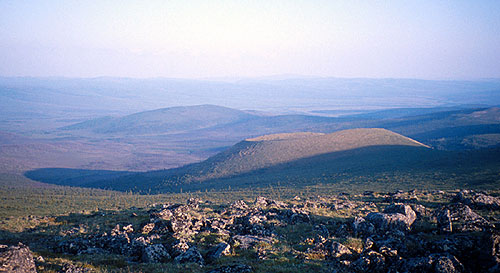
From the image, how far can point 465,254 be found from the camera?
10258 millimetres

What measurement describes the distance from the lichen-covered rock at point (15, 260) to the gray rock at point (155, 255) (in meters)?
3.62

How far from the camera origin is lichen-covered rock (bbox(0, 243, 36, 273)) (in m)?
8.58

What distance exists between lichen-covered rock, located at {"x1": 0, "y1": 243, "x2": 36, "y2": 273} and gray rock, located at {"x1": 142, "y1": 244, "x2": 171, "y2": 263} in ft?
11.9

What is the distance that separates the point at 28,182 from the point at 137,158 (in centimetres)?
4827

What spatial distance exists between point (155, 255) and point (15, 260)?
4.40 meters

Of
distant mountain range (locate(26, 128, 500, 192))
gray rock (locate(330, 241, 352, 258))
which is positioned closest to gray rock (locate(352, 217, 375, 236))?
gray rock (locate(330, 241, 352, 258))

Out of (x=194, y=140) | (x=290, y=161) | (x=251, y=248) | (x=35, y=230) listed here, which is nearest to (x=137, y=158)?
(x=194, y=140)

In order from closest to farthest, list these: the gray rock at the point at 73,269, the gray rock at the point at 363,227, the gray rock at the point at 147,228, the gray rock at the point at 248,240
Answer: the gray rock at the point at 73,269, the gray rock at the point at 248,240, the gray rock at the point at 363,227, the gray rock at the point at 147,228

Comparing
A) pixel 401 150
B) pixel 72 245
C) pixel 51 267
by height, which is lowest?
pixel 401 150

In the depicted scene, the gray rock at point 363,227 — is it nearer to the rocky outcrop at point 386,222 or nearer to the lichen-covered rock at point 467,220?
the rocky outcrop at point 386,222

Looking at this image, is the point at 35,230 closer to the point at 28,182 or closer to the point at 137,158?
the point at 28,182

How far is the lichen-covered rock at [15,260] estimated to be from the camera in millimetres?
8578

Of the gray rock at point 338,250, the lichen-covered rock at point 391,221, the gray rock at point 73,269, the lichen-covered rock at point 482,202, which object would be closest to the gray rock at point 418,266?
the gray rock at point 338,250

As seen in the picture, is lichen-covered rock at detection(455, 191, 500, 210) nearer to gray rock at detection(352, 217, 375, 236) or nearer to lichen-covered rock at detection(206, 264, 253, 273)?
gray rock at detection(352, 217, 375, 236)
